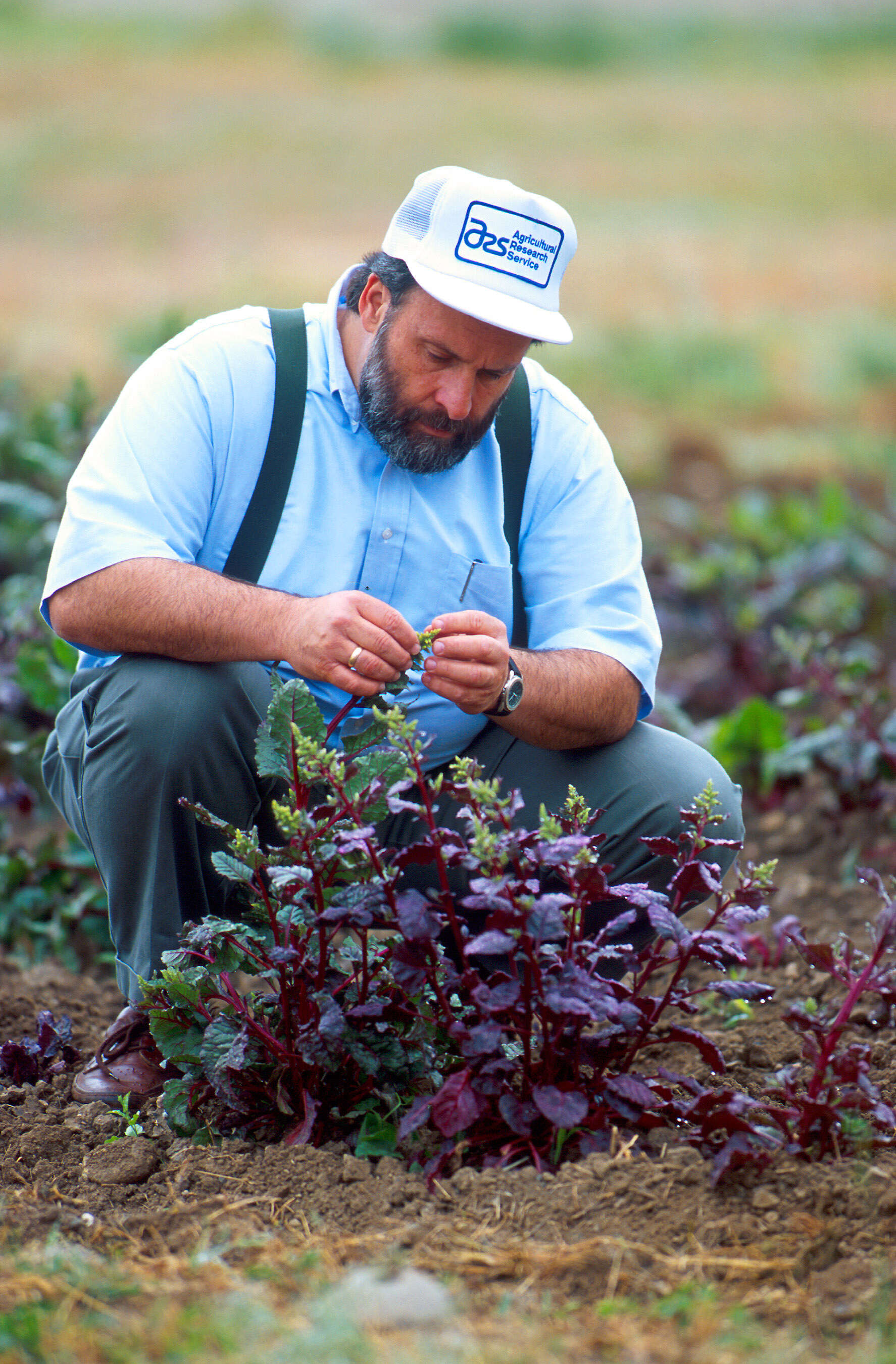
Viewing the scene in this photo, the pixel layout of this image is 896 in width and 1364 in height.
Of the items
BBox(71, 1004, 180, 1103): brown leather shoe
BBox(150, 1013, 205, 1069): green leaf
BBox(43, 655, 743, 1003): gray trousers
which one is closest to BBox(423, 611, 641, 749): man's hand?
BBox(43, 655, 743, 1003): gray trousers

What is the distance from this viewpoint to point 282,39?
51.4 feet

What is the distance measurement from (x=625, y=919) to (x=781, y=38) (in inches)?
631

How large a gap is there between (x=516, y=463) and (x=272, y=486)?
52 cm

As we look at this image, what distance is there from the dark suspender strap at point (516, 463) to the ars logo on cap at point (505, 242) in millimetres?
274

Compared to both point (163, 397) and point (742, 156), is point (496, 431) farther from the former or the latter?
point (742, 156)

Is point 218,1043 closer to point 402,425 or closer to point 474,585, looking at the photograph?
point 474,585

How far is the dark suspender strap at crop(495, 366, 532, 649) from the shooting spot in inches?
109

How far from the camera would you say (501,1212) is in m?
1.88

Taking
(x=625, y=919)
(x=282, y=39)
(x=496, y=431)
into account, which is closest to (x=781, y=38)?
(x=282, y=39)

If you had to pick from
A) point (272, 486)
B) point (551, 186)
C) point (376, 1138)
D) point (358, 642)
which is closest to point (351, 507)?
point (272, 486)

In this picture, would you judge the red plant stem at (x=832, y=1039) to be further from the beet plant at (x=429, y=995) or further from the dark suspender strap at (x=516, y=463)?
the dark suspender strap at (x=516, y=463)

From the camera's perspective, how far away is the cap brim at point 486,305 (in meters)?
2.49

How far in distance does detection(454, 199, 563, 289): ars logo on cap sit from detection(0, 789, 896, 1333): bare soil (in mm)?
1569

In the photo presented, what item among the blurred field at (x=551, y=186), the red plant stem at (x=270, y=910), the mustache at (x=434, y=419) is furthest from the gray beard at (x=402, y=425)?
the blurred field at (x=551, y=186)
